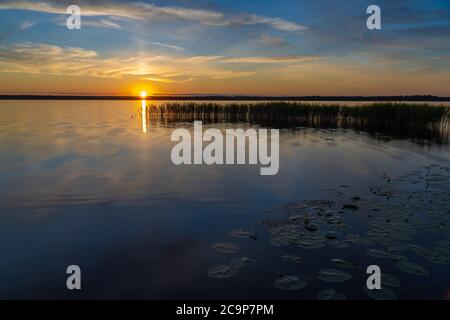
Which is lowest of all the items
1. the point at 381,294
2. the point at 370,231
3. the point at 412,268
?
the point at 381,294

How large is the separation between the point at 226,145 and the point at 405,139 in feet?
51.9

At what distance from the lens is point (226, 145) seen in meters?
24.7

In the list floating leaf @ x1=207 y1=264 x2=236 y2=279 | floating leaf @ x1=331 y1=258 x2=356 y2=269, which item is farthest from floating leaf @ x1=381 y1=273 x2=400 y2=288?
floating leaf @ x1=207 y1=264 x2=236 y2=279

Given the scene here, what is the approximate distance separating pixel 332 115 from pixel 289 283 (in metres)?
46.0

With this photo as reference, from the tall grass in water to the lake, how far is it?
23264 mm

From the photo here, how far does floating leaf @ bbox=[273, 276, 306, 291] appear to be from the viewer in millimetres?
6184

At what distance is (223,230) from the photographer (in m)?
8.97

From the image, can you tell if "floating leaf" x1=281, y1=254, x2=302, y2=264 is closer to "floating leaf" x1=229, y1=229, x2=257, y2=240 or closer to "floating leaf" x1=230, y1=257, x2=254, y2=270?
"floating leaf" x1=230, y1=257, x2=254, y2=270

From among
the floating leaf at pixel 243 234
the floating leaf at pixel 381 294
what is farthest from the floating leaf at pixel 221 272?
the floating leaf at pixel 381 294

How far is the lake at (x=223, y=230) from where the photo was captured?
20.8 feet

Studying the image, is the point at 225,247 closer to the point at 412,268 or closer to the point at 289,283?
the point at 289,283

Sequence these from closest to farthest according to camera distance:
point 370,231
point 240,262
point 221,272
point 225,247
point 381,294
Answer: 1. point 381,294
2. point 221,272
3. point 240,262
4. point 225,247
5. point 370,231

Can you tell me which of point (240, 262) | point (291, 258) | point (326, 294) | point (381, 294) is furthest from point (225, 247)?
point (381, 294)
